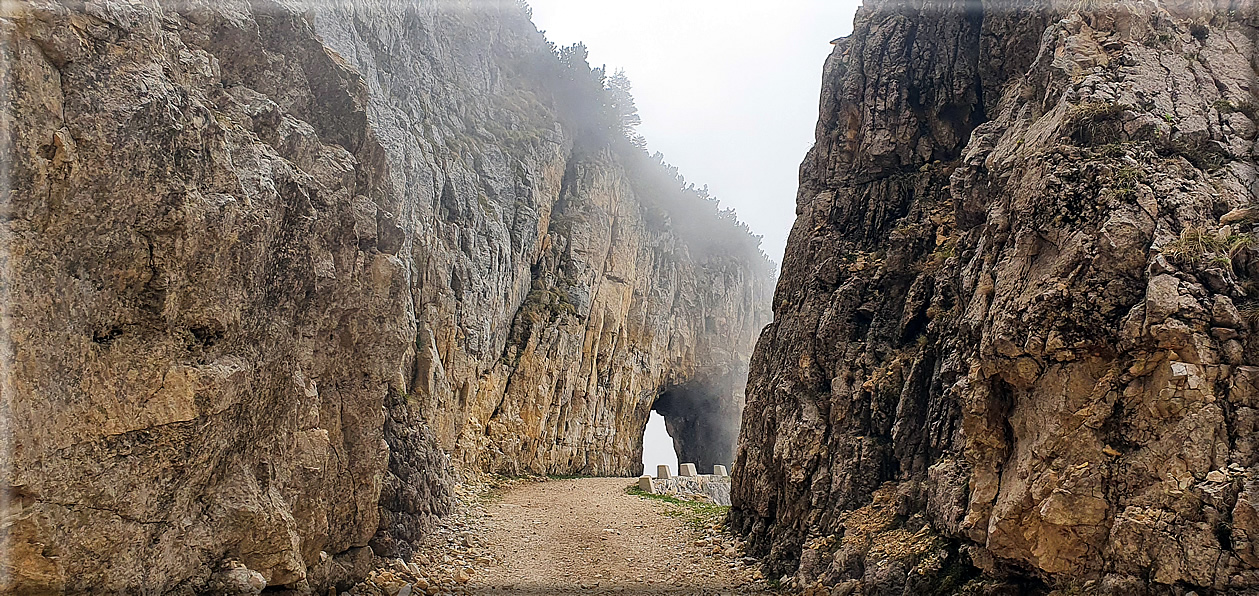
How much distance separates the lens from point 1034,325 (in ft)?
24.1

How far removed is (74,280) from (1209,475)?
31.1 ft

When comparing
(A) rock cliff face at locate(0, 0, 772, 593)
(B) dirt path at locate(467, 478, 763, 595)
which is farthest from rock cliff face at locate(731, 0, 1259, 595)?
(A) rock cliff face at locate(0, 0, 772, 593)

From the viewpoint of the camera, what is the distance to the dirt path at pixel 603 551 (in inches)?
427

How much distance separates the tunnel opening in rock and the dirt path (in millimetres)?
18997

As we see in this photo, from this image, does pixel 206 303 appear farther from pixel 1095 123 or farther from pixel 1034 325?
pixel 1095 123

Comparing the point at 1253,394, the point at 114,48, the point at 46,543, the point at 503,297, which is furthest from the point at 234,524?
the point at 503,297

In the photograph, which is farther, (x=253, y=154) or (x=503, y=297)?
(x=503, y=297)

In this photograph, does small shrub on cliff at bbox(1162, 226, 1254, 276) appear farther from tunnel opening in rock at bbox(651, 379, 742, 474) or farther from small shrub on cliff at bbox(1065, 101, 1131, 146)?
tunnel opening in rock at bbox(651, 379, 742, 474)

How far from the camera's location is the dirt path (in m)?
10.9

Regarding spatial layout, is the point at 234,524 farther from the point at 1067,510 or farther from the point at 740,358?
the point at 740,358

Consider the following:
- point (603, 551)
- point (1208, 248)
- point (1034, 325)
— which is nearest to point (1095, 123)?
point (1208, 248)

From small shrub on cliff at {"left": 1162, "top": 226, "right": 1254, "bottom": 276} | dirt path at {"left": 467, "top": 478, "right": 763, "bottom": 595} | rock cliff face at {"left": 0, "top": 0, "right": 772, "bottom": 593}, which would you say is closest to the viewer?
rock cliff face at {"left": 0, "top": 0, "right": 772, "bottom": 593}

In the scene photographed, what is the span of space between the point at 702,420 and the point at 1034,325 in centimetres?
3275

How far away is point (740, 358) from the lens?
4050cm
